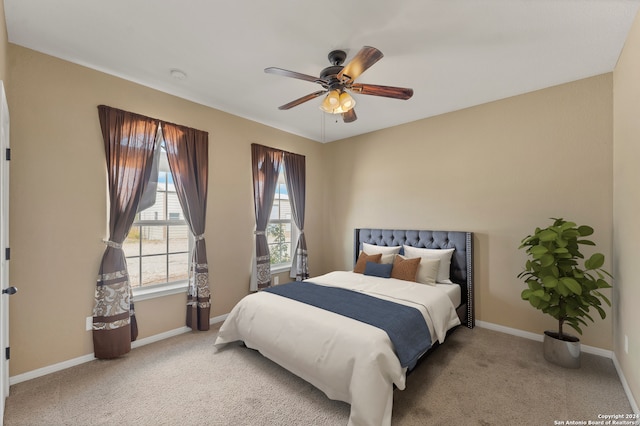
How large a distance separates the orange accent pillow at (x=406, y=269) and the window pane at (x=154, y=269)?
2.83 m

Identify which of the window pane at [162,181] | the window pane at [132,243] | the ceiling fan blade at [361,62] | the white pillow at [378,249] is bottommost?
the white pillow at [378,249]

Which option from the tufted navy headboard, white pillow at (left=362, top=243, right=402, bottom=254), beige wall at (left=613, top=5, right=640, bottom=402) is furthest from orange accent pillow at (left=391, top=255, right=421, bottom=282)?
beige wall at (left=613, top=5, right=640, bottom=402)

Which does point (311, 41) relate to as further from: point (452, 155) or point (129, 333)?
point (129, 333)

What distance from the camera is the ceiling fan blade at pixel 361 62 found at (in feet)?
6.45

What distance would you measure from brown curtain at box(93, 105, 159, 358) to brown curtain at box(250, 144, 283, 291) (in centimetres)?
145

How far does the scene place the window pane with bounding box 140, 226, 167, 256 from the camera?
3256mm

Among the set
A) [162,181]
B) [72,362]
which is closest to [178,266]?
[162,181]

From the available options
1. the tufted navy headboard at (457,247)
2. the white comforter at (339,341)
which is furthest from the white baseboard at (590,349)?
the white comforter at (339,341)

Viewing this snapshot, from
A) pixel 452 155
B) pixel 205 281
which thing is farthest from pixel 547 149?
pixel 205 281

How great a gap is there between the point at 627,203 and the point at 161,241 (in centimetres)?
456

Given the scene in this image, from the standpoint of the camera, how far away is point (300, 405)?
2.14m

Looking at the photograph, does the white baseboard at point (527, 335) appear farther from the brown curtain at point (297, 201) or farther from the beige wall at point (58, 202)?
the beige wall at point (58, 202)

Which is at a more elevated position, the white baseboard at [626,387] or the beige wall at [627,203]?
the beige wall at [627,203]

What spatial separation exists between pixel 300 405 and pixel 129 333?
1937mm
